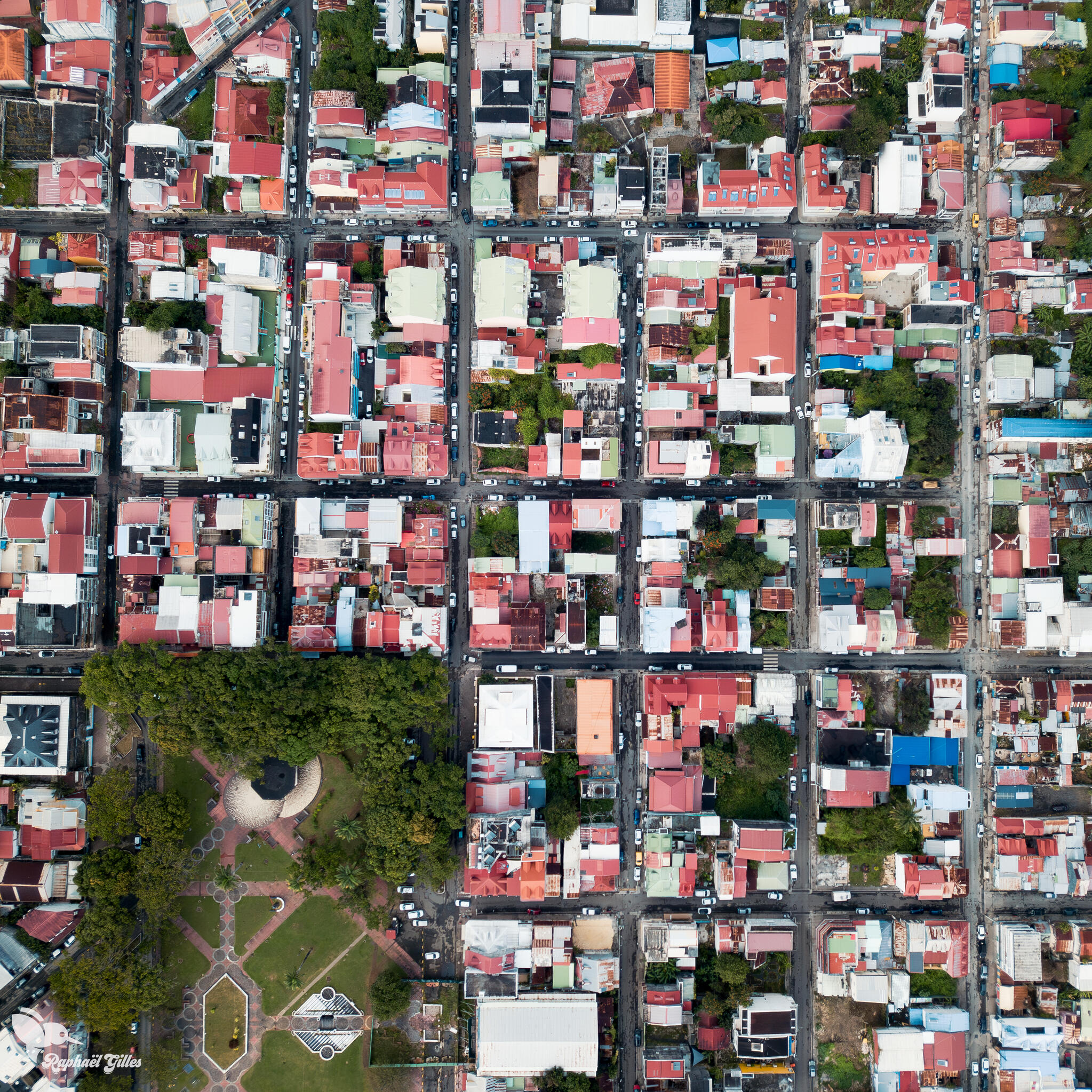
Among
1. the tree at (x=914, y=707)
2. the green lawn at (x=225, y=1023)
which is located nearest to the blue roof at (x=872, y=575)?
the tree at (x=914, y=707)

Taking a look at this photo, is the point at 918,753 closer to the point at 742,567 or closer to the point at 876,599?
the point at 876,599

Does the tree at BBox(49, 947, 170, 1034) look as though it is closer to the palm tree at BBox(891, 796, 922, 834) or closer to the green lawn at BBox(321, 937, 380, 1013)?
the green lawn at BBox(321, 937, 380, 1013)

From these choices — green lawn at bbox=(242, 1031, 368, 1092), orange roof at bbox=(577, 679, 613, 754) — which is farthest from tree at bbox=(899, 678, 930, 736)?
green lawn at bbox=(242, 1031, 368, 1092)

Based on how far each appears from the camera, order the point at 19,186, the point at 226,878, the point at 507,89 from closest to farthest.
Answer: the point at 507,89 → the point at 226,878 → the point at 19,186

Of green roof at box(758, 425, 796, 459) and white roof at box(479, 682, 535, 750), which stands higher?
green roof at box(758, 425, 796, 459)

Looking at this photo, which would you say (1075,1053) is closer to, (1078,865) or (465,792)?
(1078,865)

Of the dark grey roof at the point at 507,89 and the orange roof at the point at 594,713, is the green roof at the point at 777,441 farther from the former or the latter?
the dark grey roof at the point at 507,89

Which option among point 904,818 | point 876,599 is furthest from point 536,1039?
point 876,599
